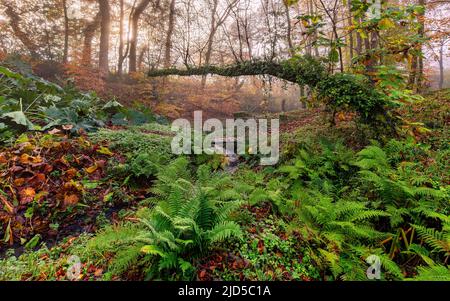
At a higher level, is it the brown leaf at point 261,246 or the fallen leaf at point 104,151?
the fallen leaf at point 104,151

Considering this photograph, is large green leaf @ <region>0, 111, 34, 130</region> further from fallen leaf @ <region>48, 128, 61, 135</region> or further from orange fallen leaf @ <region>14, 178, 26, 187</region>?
orange fallen leaf @ <region>14, 178, 26, 187</region>

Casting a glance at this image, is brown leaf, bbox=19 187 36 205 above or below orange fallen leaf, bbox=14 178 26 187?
below

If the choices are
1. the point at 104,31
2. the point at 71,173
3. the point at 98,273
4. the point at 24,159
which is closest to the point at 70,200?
the point at 71,173

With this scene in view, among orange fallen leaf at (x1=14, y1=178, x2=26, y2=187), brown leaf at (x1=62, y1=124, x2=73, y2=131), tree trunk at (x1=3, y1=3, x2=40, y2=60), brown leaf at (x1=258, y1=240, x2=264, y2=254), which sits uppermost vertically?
tree trunk at (x1=3, y1=3, x2=40, y2=60)

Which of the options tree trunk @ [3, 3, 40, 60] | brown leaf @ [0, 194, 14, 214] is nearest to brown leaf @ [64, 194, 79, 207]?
brown leaf @ [0, 194, 14, 214]

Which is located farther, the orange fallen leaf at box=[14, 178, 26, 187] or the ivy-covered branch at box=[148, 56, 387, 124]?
the ivy-covered branch at box=[148, 56, 387, 124]

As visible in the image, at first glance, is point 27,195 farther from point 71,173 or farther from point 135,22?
point 135,22

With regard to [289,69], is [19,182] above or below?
below

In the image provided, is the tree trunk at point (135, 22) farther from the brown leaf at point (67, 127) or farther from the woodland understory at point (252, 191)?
the brown leaf at point (67, 127)

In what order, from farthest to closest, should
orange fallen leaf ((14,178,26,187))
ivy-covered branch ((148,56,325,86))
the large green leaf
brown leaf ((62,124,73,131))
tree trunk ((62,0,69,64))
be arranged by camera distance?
tree trunk ((62,0,69,64))
ivy-covered branch ((148,56,325,86))
brown leaf ((62,124,73,131))
the large green leaf
orange fallen leaf ((14,178,26,187))

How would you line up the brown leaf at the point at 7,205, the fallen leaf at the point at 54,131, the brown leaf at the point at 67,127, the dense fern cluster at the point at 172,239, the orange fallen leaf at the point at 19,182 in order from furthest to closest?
the brown leaf at the point at 67,127 < the fallen leaf at the point at 54,131 < the orange fallen leaf at the point at 19,182 < the brown leaf at the point at 7,205 < the dense fern cluster at the point at 172,239

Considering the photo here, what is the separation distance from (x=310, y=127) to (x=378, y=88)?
7.20ft

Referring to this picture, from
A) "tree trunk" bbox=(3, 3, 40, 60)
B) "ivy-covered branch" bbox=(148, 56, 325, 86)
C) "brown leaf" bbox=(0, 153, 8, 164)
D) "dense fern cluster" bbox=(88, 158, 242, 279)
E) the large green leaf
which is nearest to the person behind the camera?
"dense fern cluster" bbox=(88, 158, 242, 279)

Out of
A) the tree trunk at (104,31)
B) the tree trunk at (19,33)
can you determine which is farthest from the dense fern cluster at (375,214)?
the tree trunk at (19,33)
